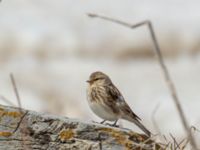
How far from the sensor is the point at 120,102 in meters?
8.12

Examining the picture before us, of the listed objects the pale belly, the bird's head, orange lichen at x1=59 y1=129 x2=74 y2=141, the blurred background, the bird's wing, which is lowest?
the blurred background

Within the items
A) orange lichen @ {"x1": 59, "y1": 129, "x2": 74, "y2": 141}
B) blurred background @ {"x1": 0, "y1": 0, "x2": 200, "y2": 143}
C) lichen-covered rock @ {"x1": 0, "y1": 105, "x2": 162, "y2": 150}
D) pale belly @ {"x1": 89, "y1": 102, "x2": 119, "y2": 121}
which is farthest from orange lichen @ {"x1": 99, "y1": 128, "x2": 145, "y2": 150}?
blurred background @ {"x1": 0, "y1": 0, "x2": 200, "y2": 143}

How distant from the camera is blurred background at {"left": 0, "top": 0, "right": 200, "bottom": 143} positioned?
56.0ft

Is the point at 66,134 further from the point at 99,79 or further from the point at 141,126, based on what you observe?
the point at 99,79

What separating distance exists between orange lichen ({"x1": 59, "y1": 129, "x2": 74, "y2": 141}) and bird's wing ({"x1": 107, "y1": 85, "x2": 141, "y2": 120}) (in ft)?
7.37

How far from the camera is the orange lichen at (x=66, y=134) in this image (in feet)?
18.1

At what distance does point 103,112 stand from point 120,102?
19 centimetres

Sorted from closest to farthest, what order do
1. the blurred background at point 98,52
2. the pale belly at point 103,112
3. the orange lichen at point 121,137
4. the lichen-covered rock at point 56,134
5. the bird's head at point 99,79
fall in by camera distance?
the lichen-covered rock at point 56,134 < the orange lichen at point 121,137 < the pale belly at point 103,112 < the bird's head at point 99,79 < the blurred background at point 98,52

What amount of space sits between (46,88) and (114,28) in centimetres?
371

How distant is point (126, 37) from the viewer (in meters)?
20.0

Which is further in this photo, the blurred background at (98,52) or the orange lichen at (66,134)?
the blurred background at (98,52)

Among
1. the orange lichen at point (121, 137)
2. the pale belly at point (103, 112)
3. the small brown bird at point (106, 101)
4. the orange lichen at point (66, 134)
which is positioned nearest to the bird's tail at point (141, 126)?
the small brown bird at point (106, 101)

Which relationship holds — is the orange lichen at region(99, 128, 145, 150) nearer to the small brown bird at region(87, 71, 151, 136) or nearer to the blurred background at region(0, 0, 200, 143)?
the small brown bird at region(87, 71, 151, 136)

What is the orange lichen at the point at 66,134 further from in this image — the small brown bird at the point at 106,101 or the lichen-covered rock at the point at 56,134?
Result: the small brown bird at the point at 106,101
